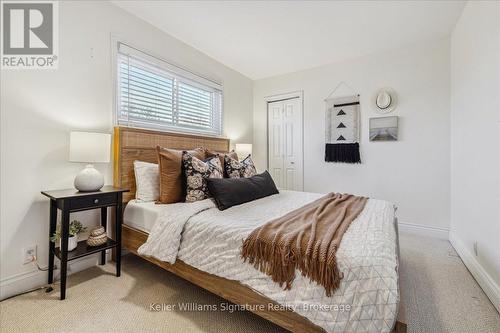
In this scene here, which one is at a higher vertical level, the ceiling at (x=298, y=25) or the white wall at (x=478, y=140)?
the ceiling at (x=298, y=25)

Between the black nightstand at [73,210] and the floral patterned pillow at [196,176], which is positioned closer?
the black nightstand at [73,210]

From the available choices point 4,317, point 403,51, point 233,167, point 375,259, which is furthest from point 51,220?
point 403,51

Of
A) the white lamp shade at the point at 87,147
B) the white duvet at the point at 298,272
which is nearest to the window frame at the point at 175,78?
the white lamp shade at the point at 87,147

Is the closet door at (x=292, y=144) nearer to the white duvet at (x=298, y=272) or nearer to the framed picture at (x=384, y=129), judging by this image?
the framed picture at (x=384, y=129)

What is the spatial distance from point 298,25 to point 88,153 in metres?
2.50

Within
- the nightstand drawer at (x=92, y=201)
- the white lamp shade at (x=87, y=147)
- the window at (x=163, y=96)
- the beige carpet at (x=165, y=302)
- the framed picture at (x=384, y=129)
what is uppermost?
the window at (x=163, y=96)

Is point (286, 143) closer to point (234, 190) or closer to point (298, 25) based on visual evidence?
point (298, 25)

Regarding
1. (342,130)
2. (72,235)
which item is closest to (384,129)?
(342,130)

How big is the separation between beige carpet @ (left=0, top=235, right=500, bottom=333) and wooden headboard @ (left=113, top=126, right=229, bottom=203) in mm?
779

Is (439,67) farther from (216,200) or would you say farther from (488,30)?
(216,200)

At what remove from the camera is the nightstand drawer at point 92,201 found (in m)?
1.68

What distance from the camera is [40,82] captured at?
183cm

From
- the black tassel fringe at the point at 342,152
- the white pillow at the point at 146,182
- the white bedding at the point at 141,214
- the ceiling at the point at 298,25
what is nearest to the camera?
the white bedding at the point at 141,214

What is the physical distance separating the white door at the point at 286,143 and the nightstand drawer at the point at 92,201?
285cm
